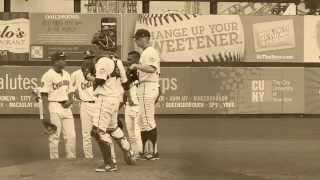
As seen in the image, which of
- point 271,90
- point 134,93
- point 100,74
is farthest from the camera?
point 271,90

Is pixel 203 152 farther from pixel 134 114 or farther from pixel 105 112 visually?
pixel 105 112

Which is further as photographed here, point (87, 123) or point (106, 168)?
point (87, 123)

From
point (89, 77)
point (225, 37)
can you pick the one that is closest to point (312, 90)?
point (225, 37)

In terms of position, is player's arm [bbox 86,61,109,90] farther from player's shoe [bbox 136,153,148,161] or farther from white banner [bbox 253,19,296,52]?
white banner [bbox 253,19,296,52]

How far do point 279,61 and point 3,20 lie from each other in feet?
26.8

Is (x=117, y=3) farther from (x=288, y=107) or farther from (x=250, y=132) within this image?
(x=250, y=132)

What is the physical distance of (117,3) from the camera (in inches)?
989

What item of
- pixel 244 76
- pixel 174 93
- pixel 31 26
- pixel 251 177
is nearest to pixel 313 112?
pixel 244 76

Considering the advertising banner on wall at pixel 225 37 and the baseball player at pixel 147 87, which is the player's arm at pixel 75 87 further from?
the advertising banner on wall at pixel 225 37

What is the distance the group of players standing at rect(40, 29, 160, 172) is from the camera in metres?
10.2

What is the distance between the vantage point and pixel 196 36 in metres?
24.0

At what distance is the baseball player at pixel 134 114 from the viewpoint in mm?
11838

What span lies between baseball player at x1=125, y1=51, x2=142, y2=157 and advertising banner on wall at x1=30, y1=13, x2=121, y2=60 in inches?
446

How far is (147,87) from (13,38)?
40.8 ft
